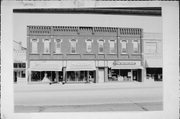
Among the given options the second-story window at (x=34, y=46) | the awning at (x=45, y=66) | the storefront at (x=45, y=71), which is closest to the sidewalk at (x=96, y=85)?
the storefront at (x=45, y=71)

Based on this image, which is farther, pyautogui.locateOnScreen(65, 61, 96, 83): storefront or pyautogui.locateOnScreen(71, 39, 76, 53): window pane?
pyautogui.locateOnScreen(71, 39, 76, 53): window pane

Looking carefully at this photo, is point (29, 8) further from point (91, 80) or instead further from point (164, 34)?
point (91, 80)

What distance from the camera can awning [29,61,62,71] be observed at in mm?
11163

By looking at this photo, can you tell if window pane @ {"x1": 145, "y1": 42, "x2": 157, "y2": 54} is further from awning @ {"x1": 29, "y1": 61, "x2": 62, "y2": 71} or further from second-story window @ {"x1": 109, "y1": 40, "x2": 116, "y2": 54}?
awning @ {"x1": 29, "y1": 61, "x2": 62, "y2": 71}

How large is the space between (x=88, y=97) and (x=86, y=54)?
4.41 meters

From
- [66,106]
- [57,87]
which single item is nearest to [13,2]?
[66,106]

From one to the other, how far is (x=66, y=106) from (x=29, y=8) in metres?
3.41

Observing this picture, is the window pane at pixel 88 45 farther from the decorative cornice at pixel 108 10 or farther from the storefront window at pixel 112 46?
the decorative cornice at pixel 108 10

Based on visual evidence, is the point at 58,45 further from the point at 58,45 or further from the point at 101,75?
the point at 101,75

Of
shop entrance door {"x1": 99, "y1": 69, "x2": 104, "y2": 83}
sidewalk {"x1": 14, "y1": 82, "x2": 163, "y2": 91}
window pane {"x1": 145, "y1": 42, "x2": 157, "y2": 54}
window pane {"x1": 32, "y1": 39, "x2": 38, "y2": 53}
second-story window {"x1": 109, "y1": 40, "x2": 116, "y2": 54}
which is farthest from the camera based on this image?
second-story window {"x1": 109, "y1": 40, "x2": 116, "y2": 54}

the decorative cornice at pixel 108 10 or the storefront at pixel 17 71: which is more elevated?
the decorative cornice at pixel 108 10

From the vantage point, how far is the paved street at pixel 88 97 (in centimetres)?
686

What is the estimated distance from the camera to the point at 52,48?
12.5 meters

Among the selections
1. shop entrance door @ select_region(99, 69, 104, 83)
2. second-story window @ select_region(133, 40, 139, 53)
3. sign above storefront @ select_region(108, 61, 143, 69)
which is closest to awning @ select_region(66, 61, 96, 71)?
shop entrance door @ select_region(99, 69, 104, 83)
